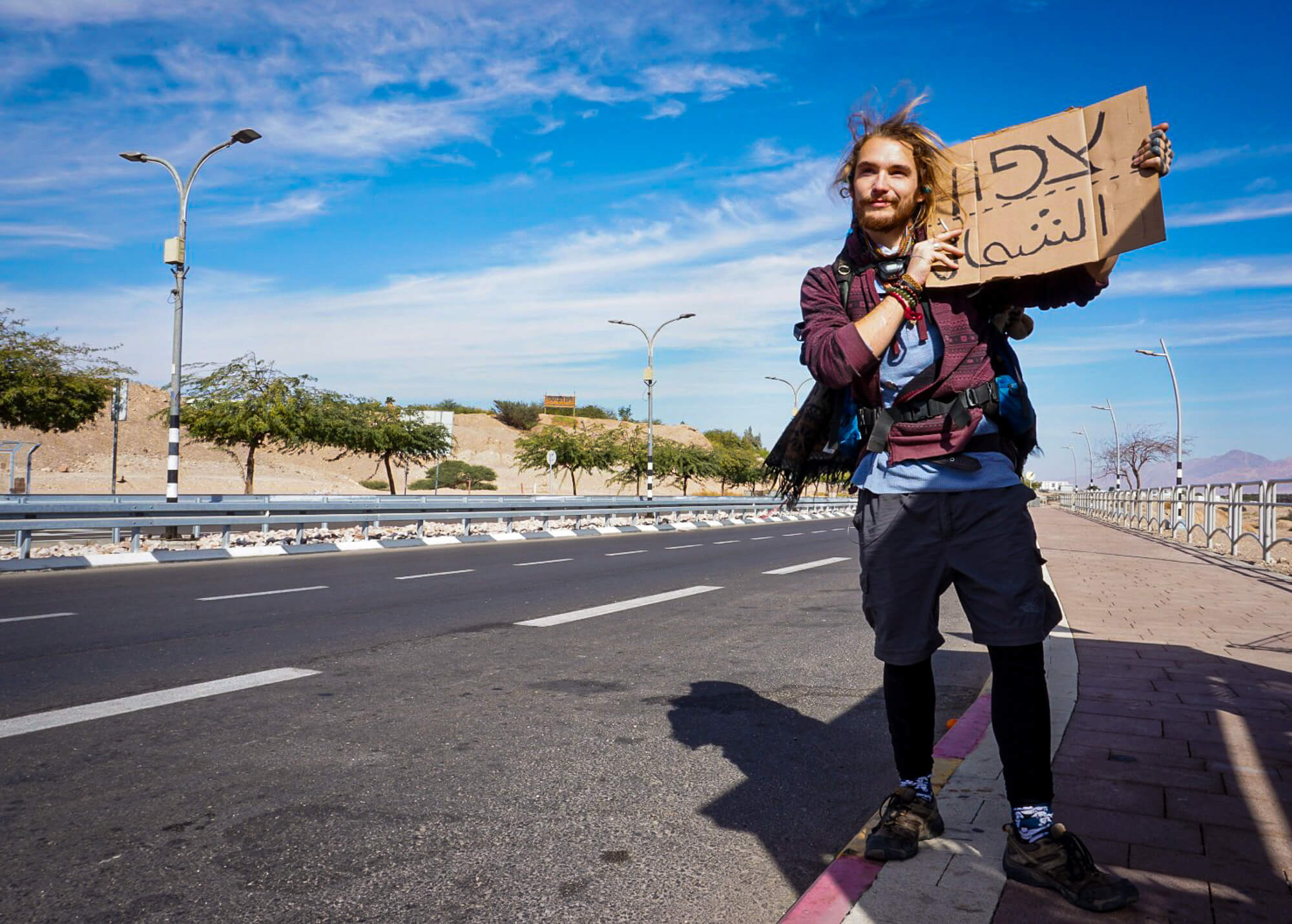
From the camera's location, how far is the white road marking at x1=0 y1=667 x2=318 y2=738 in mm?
4176

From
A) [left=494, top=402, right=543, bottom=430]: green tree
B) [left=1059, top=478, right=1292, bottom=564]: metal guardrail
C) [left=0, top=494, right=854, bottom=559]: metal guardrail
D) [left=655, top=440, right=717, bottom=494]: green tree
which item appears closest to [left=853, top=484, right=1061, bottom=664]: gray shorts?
[left=0, top=494, right=854, bottom=559]: metal guardrail

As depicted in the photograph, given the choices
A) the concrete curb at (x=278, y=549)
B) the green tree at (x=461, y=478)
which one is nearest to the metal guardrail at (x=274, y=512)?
the concrete curb at (x=278, y=549)

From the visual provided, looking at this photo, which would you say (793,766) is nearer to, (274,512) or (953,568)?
(953,568)

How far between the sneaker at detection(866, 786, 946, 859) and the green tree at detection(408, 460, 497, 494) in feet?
218

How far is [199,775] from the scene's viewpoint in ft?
11.4

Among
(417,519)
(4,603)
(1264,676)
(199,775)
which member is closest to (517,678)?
(199,775)

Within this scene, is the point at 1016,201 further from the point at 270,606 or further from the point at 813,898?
the point at 270,606

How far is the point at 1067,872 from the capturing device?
91.0 inches

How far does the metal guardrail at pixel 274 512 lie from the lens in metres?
13.4

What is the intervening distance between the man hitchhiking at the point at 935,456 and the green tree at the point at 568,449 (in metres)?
50.9

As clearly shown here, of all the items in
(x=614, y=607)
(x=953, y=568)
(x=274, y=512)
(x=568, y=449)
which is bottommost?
(x=614, y=607)

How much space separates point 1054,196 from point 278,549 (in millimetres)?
15760

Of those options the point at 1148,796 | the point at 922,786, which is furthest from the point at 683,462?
the point at 922,786

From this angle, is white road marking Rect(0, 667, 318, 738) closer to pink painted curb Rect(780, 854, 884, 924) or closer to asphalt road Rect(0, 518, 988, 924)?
asphalt road Rect(0, 518, 988, 924)
